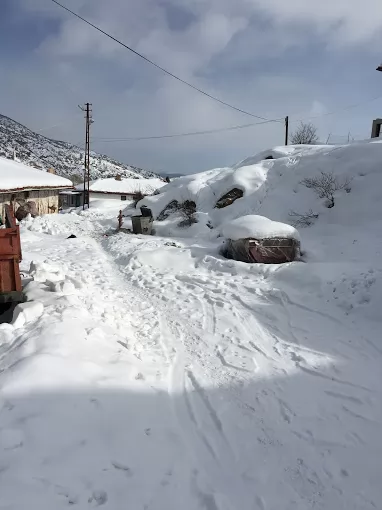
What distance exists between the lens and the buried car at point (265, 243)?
→ 9.40 metres

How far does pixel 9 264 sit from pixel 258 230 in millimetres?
6336

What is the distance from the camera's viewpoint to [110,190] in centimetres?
4269

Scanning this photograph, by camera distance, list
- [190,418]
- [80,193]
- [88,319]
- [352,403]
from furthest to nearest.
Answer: [80,193]
[88,319]
[352,403]
[190,418]

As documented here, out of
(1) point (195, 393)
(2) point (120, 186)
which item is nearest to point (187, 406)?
(1) point (195, 393)

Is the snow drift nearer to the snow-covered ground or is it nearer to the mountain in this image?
the snow-covered ground

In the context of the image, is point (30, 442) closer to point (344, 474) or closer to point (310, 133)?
point (344, 474)

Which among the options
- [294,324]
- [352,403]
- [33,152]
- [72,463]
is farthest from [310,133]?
[33,152]

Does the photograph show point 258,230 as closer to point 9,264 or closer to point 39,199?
point 9,264

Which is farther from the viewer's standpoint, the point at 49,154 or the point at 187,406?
the point at 49,154

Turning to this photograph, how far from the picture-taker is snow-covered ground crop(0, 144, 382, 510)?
2691mm

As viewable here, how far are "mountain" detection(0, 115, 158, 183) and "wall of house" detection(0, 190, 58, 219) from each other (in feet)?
203

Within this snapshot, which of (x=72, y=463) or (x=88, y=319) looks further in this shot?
(x=88, y=319)

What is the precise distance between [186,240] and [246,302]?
749cm

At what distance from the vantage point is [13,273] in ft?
18.9
